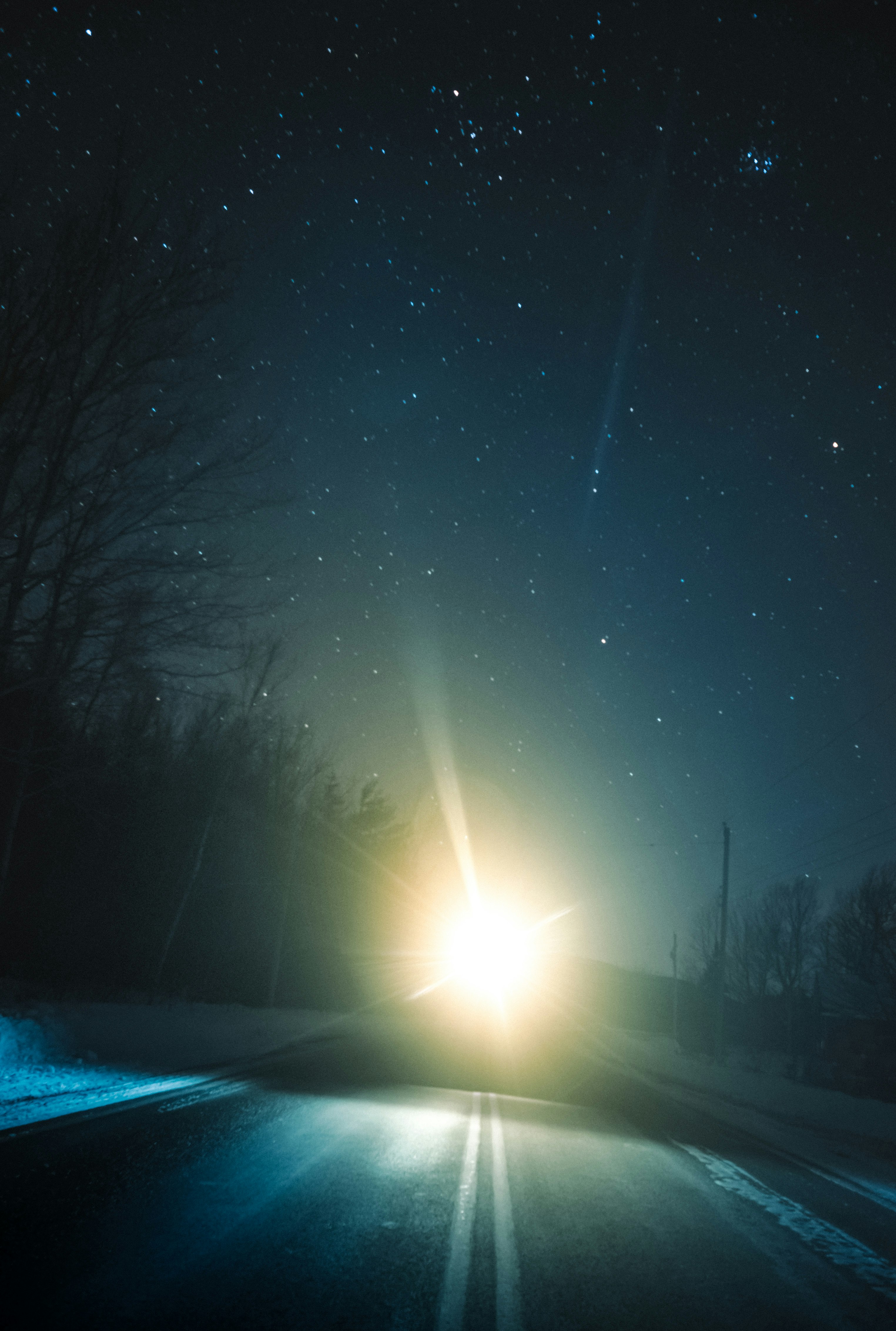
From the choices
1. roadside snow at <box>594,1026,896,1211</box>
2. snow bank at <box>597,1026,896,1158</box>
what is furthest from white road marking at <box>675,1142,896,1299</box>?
snow bank at <box>597,1026,896,1158</box>

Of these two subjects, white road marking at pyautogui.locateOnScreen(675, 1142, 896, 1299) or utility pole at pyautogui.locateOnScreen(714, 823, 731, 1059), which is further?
utility pole at pyautogui.locateOnScreen(714, 823, 731, 1059)

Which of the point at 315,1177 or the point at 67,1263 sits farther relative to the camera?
the point at 315,1177

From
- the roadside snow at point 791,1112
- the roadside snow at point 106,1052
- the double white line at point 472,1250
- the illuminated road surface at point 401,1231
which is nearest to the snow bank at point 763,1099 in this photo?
the roadside snow at point 791,1112

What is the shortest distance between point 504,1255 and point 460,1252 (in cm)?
28

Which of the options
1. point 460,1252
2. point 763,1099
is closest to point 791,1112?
point 763,1099

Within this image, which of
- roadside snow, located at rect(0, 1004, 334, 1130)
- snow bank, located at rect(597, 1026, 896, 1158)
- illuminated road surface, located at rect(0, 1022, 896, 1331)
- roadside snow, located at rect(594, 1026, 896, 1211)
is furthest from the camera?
snow bank, located at rect(597, 1026, 896, 1158)

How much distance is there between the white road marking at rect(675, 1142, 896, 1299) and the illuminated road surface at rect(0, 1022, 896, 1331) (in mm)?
34

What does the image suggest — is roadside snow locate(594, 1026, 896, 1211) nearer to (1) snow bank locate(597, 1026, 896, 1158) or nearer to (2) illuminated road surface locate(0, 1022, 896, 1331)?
(1) snow bank locate(597, 1026, 896, 1158)

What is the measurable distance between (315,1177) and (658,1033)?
68.4m

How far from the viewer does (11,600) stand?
12.0 metres

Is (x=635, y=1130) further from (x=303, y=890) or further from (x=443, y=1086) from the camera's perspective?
(x=303, y=890)

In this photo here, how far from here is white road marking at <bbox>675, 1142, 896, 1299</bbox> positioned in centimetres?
595

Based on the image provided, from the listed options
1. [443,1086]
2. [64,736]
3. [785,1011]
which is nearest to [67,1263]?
[443,1086]

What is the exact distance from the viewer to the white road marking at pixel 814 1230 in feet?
19.5
